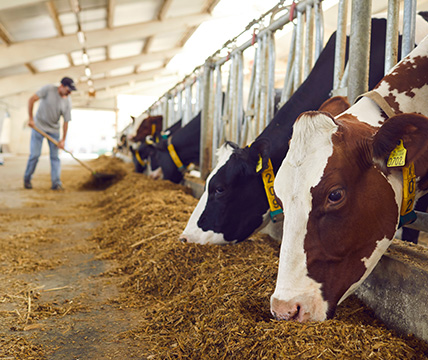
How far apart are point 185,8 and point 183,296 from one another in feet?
41.2

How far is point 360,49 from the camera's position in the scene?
2.63 m

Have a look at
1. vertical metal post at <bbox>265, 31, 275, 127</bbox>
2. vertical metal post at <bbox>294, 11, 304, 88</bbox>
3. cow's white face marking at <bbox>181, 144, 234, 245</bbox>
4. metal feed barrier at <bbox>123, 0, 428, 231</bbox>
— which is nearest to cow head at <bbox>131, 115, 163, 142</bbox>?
metal feed barrier at <bbox>123, 0, 428, 231</bbox>

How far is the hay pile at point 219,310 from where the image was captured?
1.38 meters

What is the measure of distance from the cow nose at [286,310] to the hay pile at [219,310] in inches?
1.5

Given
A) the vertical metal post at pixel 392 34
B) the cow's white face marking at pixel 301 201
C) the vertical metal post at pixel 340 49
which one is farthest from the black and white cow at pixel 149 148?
the cow's white face marking at pixel 301 201

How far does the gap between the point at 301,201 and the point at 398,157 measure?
1.24ft

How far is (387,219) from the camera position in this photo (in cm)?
159

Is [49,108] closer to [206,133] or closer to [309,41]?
[206,133]

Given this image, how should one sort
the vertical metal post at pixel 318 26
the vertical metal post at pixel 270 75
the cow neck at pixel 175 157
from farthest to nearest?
the cow neck at pixel 175 157
the vertical metal post at pixel 270 75
the vertical metal post at pixel 318 26

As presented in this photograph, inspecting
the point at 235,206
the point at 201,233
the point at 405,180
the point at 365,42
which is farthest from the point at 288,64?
the point at 405,180

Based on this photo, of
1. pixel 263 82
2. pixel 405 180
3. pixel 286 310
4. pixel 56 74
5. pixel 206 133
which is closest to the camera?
pixel 286 310

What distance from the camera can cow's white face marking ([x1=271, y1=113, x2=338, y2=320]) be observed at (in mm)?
1533

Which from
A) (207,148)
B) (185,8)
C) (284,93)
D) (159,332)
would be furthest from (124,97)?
(159,332)

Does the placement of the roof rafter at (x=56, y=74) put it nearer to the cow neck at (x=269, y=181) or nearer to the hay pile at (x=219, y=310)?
the hay pile at (x=219, y=310)
